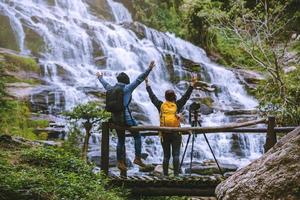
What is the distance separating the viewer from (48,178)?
567 centimetres

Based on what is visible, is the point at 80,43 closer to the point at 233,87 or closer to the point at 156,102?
the point at 233,87

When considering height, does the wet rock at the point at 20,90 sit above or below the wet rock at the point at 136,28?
below

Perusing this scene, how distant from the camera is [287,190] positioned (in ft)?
12.8

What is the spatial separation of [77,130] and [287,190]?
23.9 feet

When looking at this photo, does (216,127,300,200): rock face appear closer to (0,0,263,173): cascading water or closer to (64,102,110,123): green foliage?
(64,102,110,123): green foliage

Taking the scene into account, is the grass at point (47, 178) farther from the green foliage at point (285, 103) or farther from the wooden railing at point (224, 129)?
the green foliage at point (285, 103)

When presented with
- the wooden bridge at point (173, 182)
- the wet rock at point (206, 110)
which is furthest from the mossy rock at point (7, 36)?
the wooden bridge at point (173, 182)

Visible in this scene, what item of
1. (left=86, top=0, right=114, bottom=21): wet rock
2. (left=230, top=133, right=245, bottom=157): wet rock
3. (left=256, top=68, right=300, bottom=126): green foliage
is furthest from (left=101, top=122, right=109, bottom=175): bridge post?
(left=86, top=0, right=114, bottom=21): wet rock

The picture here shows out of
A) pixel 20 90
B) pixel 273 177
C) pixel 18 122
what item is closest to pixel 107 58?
pixel 20 90

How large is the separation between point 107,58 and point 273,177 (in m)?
16.2

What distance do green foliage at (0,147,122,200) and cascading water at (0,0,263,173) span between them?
6.73 meters

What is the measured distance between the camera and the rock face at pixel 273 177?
3.93 m

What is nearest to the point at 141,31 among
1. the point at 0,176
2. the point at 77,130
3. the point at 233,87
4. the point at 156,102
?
the point at 233,87

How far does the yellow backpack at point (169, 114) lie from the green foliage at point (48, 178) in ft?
4.46
